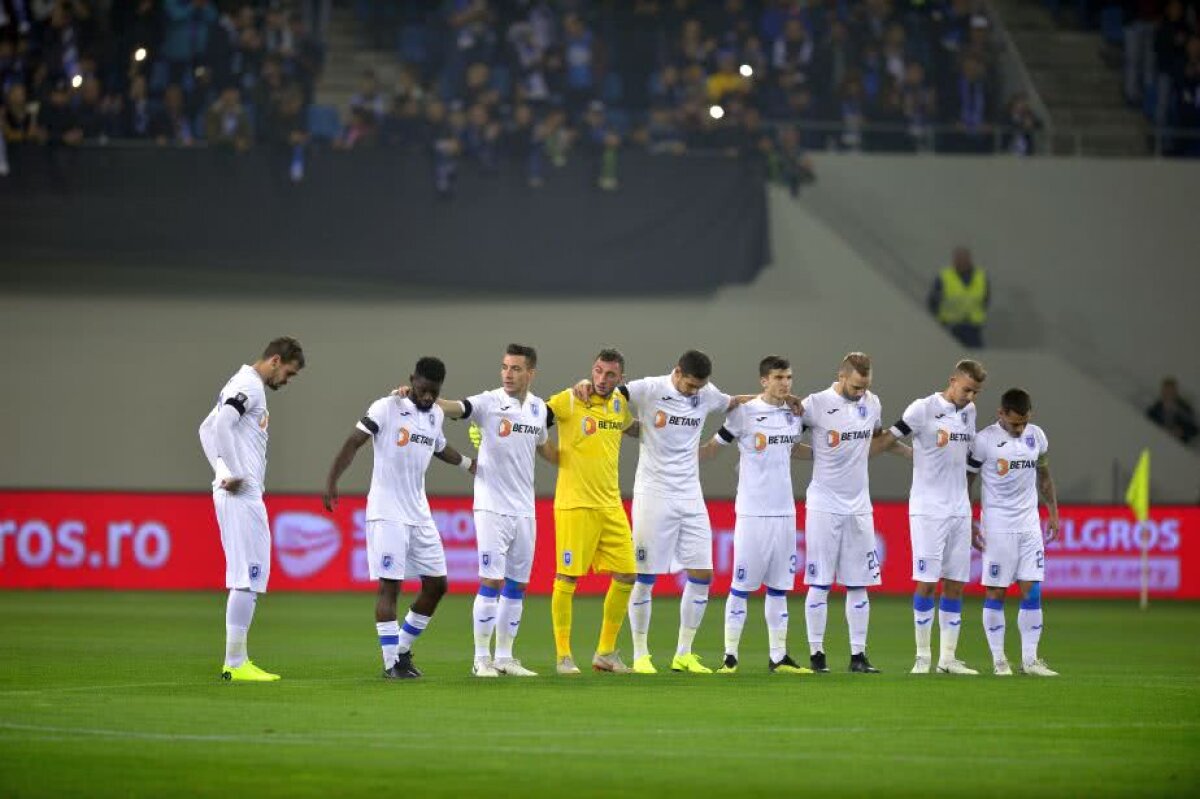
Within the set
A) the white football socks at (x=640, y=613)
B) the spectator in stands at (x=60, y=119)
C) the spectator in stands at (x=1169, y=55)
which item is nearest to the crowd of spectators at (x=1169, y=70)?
the spectator in stands at (x=1169, y=55)

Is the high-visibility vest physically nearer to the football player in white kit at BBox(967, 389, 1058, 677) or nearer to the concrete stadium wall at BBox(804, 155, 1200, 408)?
the concrete stadium wall at BBox(804, 155, 1200, 408)

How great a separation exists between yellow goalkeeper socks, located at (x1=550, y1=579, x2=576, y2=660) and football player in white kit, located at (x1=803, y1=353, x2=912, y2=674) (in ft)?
6.66

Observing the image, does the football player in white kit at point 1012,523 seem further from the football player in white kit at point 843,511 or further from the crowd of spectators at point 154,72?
the crowd of spectators at point 154,72

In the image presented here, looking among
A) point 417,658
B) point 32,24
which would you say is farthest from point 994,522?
point 32,24

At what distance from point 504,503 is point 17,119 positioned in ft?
54.9

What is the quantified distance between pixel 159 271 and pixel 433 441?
15.3 metres

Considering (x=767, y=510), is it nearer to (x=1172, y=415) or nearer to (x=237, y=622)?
(x=237, y=622)

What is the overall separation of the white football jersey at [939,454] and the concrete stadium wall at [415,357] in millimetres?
11875

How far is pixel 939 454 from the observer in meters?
17.5

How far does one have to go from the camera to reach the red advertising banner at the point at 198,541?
27.5 meters

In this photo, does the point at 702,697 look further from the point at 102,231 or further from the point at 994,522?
the point at 102,231

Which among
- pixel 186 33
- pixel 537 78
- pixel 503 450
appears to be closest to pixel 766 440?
pixel 503 450

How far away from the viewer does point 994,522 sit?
17500mm

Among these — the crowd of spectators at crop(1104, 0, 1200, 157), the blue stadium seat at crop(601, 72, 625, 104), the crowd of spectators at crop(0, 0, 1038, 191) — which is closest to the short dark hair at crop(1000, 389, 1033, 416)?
the crowd of spectators at crop(0, 0, 1038, 191)
